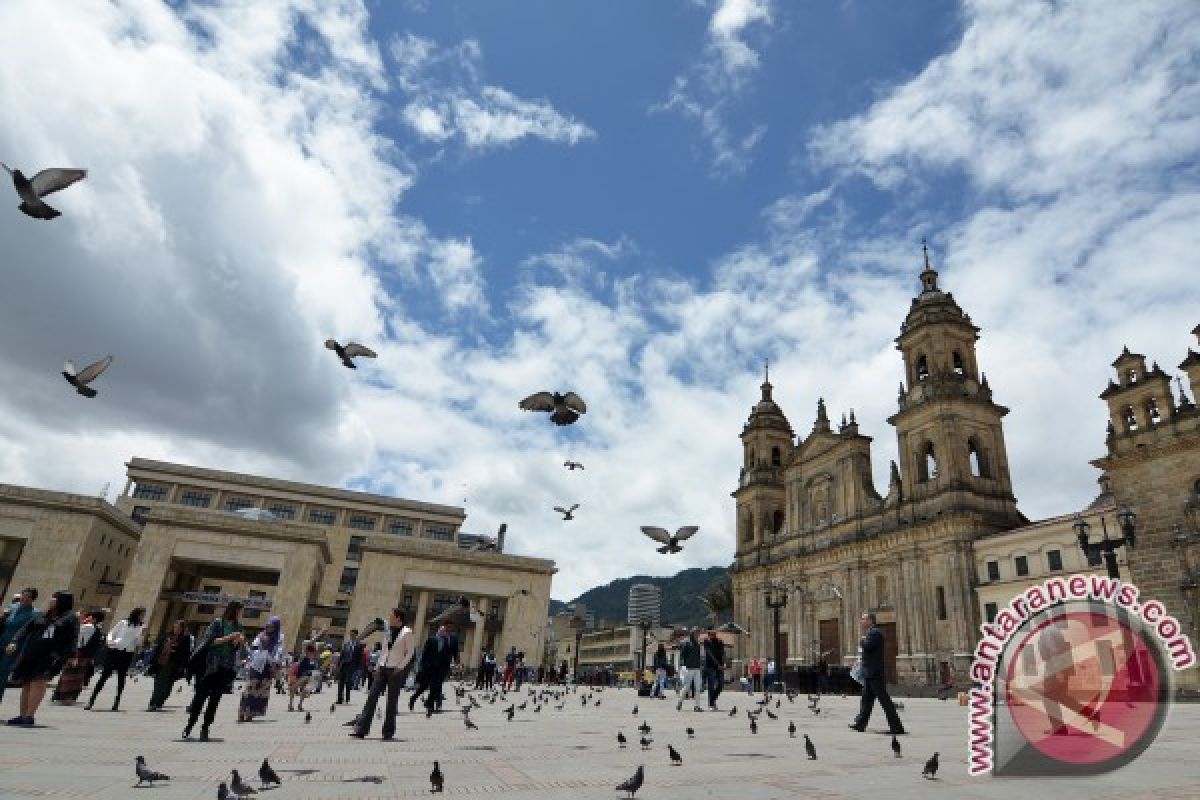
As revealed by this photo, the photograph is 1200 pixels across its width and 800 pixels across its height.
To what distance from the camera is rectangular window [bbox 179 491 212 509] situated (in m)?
66.6

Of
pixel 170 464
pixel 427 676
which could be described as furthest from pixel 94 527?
pixel 427 676

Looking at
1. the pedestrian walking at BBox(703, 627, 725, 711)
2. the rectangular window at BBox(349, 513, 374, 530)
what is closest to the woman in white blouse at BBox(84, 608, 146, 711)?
the pedestrian walking at BBox(703, 627, 725, 711)

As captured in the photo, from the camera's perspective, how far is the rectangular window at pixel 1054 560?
3145 centimetres

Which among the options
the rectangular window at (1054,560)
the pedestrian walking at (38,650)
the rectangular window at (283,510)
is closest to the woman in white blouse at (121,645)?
the pedestrian walking at (38,650)

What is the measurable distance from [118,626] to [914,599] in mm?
37044

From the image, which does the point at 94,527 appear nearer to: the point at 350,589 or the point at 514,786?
the point at 350,589

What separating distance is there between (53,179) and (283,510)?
216 feet

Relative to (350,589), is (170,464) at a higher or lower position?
higher

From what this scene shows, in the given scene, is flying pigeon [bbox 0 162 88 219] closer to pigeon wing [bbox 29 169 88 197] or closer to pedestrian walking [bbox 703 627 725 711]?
pigeon wing [bbox 29 169 88 197]

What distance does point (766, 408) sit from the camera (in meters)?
57.6

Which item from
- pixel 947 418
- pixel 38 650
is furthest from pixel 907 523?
pixel 38 650

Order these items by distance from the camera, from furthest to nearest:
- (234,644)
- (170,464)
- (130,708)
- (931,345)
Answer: (170,464) → (931,345) → (130,708) → (234,644)

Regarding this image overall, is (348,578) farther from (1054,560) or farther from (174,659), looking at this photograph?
(174,659)

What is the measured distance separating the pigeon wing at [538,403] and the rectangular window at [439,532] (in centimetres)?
6223
